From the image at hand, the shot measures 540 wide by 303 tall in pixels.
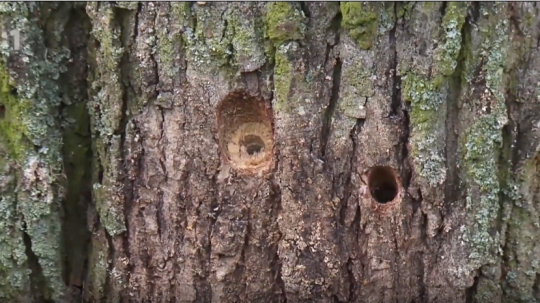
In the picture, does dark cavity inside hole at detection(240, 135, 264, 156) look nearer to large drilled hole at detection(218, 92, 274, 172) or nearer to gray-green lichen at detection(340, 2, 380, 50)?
large drilled hole at detection(218, 92, 274, 172)

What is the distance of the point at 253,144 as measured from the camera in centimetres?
164

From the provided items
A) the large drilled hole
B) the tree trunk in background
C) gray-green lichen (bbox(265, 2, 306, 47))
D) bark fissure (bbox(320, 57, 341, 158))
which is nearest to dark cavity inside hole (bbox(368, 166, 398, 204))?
the tree trunk in background

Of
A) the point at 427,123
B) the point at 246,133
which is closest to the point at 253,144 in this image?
the point at 246,133

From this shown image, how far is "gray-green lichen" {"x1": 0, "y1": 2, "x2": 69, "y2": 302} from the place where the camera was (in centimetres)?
157

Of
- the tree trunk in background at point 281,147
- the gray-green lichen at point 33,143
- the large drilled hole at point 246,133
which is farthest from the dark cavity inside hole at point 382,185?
the gray-green lichen at point 33,143

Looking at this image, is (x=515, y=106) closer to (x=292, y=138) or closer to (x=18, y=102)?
(x=292, y=138)

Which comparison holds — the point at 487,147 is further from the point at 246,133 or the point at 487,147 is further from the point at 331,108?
the point at 246,133

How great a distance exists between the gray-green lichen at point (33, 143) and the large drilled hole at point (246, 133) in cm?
44

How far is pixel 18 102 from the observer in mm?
1578

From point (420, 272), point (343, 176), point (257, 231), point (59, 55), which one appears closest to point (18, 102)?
point (59, 55)

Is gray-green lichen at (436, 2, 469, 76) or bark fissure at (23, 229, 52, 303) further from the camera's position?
bark fissure at (23, 229, 52, 303)

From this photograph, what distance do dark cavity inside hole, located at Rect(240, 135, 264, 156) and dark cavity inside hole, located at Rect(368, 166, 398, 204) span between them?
0.29 m

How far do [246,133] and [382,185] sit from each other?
378 mm

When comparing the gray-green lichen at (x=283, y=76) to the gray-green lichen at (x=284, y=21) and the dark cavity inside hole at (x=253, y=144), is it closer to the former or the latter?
the gray-green lichen at (x=284, y=21)
